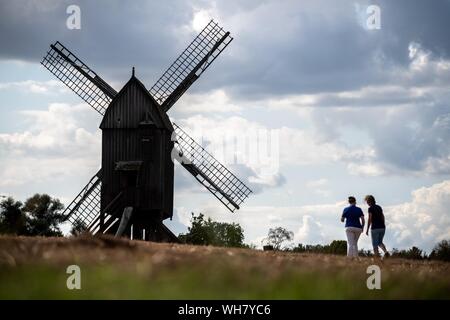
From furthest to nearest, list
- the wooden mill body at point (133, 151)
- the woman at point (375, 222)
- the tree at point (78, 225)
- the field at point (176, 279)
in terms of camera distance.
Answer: the tree at point (78, 225) → the wooden mill body at point (133, 151) → the woman at point (375, 222) → the field at point (176, 279)

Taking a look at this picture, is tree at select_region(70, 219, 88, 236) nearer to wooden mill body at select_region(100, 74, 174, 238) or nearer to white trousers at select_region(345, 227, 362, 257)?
wooden mill body at select_region(100, 74, 174, 238)

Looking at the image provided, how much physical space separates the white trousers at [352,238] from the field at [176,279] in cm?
1312

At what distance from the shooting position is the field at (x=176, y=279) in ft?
23.6

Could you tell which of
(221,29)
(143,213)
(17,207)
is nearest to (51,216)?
(17,207)

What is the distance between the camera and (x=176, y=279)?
24.9 ft

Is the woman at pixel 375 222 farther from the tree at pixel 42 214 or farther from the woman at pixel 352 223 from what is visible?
the tree at pixel 42 214

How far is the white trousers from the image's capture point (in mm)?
22594

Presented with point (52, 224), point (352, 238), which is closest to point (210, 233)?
point (52, 224)

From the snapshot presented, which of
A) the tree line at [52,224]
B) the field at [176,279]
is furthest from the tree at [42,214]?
the field at [176,279]

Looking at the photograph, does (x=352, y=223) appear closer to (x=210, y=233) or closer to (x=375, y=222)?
(x=375, y=222)

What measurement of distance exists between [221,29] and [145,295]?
32.8 m
